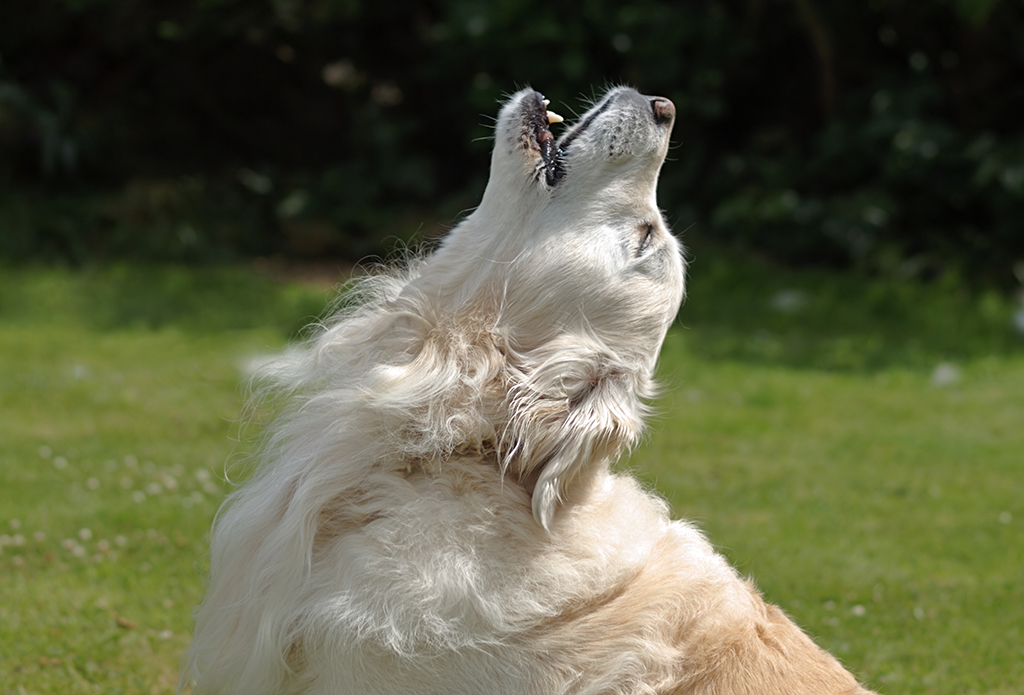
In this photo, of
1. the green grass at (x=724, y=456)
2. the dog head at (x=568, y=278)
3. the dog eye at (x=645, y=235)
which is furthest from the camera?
the green grass at (x=724, y=456)

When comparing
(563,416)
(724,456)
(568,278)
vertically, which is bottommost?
(724,456)

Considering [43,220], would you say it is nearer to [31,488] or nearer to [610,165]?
[31,488]

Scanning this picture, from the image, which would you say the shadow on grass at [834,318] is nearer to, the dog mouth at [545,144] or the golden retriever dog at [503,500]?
the dog mouth at [545,144]

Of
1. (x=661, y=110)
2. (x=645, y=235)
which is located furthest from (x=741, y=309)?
(x=645, y=235)

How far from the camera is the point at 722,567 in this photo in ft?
8.80

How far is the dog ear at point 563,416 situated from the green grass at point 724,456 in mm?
1186

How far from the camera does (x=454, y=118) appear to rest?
1137cm

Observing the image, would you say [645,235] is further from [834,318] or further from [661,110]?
[834,318]

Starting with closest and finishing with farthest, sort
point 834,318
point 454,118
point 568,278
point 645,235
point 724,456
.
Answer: point 568,278
point 645,235
point 724,456
point 834,318
point 454,118

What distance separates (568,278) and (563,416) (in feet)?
1.27

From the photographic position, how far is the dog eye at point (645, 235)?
9.05 ft

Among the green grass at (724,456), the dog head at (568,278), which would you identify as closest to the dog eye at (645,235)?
the dog head at (568,278)

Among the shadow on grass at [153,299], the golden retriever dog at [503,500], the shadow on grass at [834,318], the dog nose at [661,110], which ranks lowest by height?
the shadow on grass at [153,299]

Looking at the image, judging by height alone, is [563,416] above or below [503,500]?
above
